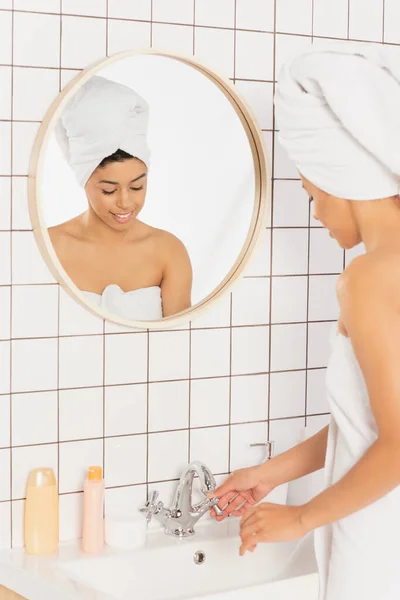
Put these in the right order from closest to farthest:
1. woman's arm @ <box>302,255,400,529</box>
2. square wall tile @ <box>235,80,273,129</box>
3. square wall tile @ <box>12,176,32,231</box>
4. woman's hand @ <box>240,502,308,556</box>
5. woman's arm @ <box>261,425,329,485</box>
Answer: woman's arm @ <box>302,255,400,529</box>, woman's hand @ <box>240,502,308,556</box>, woman's arm @ <box>261,425,329,485</box>, square wall tile @ <box>12,176,32,231</box>, square wall tile @ <box>235,80,273,129</box>

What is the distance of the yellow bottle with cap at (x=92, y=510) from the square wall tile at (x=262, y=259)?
0.53m

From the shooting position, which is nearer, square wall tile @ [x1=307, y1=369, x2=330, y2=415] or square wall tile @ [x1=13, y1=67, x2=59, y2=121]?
square wall tile @ [x1=13, y1=67, x2=59, y2=121]

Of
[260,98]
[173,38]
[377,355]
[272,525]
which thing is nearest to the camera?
[377,355]

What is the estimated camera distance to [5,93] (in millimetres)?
1778

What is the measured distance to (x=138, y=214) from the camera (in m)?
1.90

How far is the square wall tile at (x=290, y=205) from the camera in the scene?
2.08 meters

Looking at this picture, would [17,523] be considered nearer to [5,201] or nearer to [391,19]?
[5,201]

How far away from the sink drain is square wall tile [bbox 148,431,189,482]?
166 mm

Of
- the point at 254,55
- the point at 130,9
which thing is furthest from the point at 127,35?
the point at 254,55

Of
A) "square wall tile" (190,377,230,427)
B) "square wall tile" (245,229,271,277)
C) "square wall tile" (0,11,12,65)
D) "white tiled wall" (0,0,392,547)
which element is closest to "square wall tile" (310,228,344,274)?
"white tiled wall" (0,0,392,547)

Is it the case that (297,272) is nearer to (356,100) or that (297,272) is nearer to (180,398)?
(180,398)

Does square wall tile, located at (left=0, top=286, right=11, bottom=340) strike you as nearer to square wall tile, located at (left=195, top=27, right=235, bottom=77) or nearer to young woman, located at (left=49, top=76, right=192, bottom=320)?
young woman, located at (left=49, top=76, right=192, bottom=320)

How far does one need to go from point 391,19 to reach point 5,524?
1.39 m

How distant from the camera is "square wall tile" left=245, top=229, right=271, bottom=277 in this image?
206 cm
